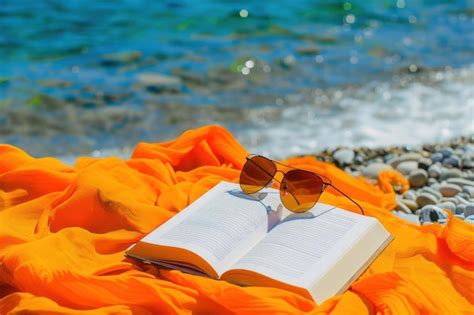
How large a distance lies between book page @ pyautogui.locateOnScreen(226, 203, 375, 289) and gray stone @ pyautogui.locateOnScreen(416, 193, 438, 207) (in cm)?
113

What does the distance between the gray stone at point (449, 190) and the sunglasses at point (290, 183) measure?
1045mm

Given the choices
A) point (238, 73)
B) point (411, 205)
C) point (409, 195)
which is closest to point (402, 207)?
point (411, 205)

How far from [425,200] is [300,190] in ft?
3.97

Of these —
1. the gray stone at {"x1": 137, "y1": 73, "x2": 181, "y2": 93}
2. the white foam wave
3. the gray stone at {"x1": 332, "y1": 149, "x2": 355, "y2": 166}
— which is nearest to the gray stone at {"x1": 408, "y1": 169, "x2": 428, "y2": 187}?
the gray stone at {"x1": 332, "y1": 149, "x2": 355, "y2": 166}

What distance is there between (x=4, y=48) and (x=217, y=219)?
17.9ft

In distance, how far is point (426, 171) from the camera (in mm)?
4633

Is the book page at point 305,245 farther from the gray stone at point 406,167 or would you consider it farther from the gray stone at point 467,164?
the gray stone at point 467,164

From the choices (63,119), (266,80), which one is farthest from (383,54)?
(63,119)

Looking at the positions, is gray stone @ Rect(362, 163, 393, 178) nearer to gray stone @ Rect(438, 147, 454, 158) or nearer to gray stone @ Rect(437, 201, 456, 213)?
gray stone @ Rect(438, 147, 454, 158)

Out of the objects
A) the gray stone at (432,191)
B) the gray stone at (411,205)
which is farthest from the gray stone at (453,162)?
the gray stone at (411,205)

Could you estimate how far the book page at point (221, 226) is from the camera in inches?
112

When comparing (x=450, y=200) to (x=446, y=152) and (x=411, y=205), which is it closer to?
(x=411, y=205)

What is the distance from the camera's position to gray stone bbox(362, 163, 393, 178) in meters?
4.57

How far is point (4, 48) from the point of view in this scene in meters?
7.89
